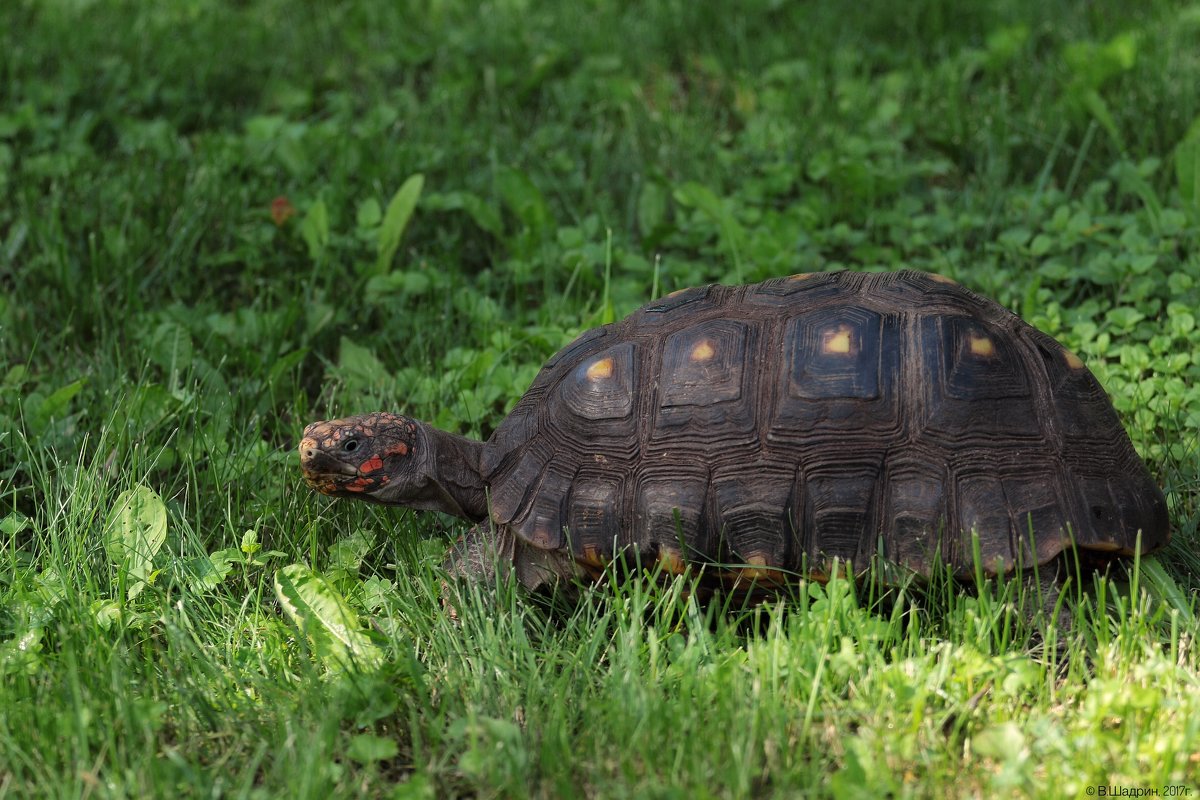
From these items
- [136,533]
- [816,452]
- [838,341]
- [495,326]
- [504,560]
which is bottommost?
[504,560]

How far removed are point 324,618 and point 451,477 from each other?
0.63 meters

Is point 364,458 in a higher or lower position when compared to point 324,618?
higher

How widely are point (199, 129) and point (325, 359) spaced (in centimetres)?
276

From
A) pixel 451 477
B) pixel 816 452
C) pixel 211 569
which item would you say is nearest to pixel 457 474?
pixel 451 477

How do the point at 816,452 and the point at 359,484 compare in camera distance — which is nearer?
the point at 816,452

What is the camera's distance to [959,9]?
7.27 metres

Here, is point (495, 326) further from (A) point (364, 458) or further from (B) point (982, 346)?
(B) point (982, 346)

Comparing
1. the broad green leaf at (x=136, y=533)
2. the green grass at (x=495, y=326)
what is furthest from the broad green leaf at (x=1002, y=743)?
the broad green leaf at (x=136, y=533)

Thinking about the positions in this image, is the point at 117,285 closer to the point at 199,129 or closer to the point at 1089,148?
the point at 199,129

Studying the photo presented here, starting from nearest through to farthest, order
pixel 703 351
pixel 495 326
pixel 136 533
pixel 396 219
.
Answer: pixel 703 351 → pixel 136 533 → pixel 495 326 → pixel 396 219

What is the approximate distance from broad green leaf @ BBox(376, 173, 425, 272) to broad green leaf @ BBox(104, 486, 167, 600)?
205 centimetres

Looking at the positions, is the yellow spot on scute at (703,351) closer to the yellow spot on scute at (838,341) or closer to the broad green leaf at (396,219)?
the yellow spot on scute at (838,341)

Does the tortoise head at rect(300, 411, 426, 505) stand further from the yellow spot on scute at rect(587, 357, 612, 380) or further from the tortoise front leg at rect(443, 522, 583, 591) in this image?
the yellow spot on scute at rect(587, 357, 612, 380)

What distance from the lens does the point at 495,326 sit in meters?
4.89
